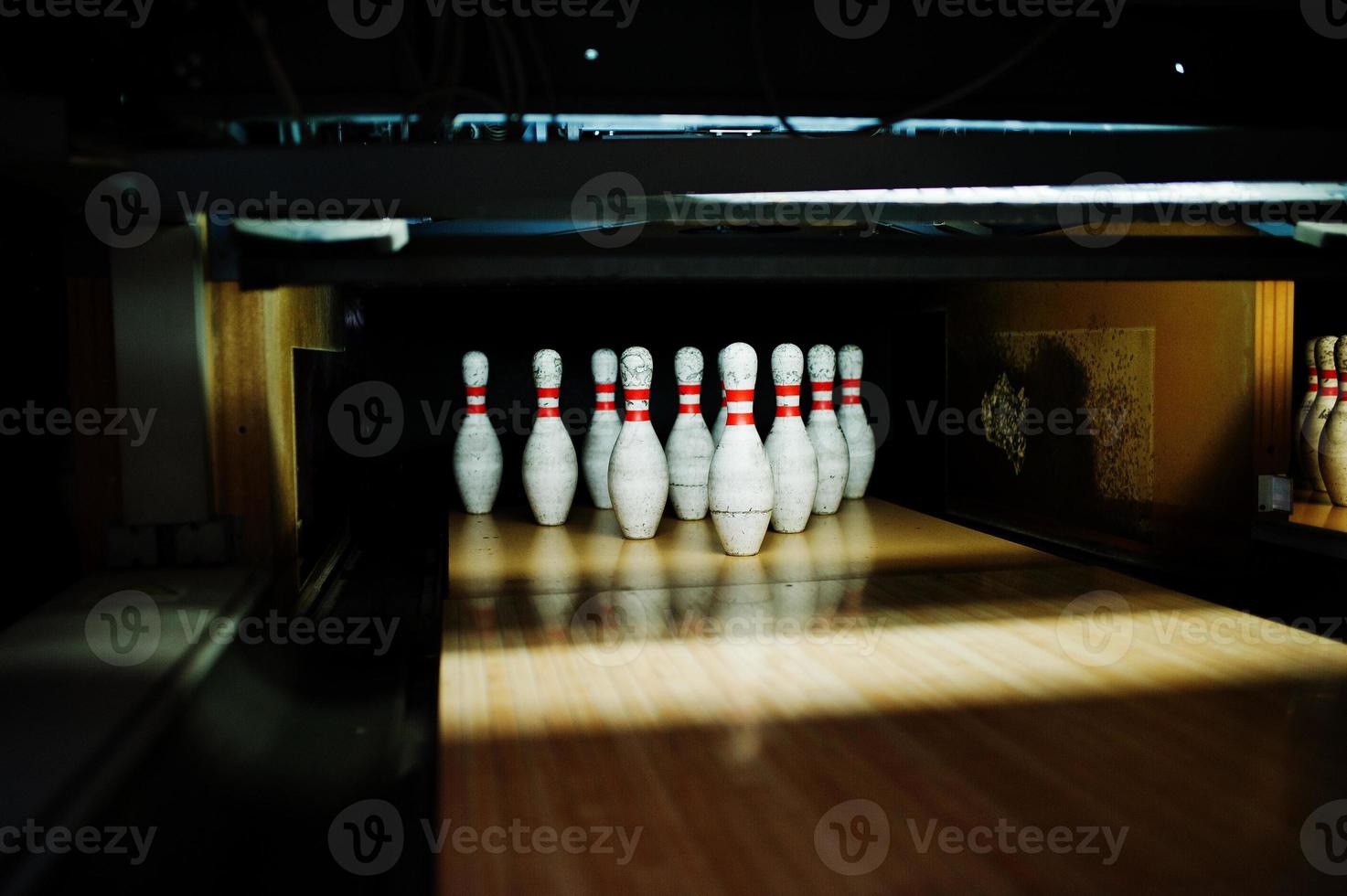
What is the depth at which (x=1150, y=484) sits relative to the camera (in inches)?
105

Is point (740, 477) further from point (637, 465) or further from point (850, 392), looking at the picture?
point (850, 392)

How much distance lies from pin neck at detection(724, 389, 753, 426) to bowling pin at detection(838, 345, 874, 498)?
2.99ft

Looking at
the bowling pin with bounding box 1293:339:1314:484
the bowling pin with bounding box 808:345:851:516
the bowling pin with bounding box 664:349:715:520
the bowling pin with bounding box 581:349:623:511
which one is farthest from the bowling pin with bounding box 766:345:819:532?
the bowling pin with bounding box 1293:339:1314:484

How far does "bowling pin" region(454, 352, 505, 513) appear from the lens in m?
3.12

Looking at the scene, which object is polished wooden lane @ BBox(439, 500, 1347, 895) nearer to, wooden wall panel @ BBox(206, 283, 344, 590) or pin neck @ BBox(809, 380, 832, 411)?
wooden wall panel @ BBox(206, 283, 344, 590)

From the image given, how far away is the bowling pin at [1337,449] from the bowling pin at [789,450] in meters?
1.49

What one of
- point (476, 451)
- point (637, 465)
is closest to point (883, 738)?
point (637, 465)

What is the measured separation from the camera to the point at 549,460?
116 inches

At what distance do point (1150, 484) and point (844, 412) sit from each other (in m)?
0.96

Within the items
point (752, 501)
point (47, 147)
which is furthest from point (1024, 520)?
point (47, 147)

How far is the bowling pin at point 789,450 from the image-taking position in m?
2.71

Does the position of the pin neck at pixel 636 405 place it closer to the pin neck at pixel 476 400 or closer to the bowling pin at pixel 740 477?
the bowling pin at pixel 740 477

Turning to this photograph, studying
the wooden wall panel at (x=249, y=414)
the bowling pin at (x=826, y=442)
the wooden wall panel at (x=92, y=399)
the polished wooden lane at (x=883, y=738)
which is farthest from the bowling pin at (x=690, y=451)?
the wooden wall panel at (x=92, y=399)

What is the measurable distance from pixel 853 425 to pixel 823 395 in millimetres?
292
